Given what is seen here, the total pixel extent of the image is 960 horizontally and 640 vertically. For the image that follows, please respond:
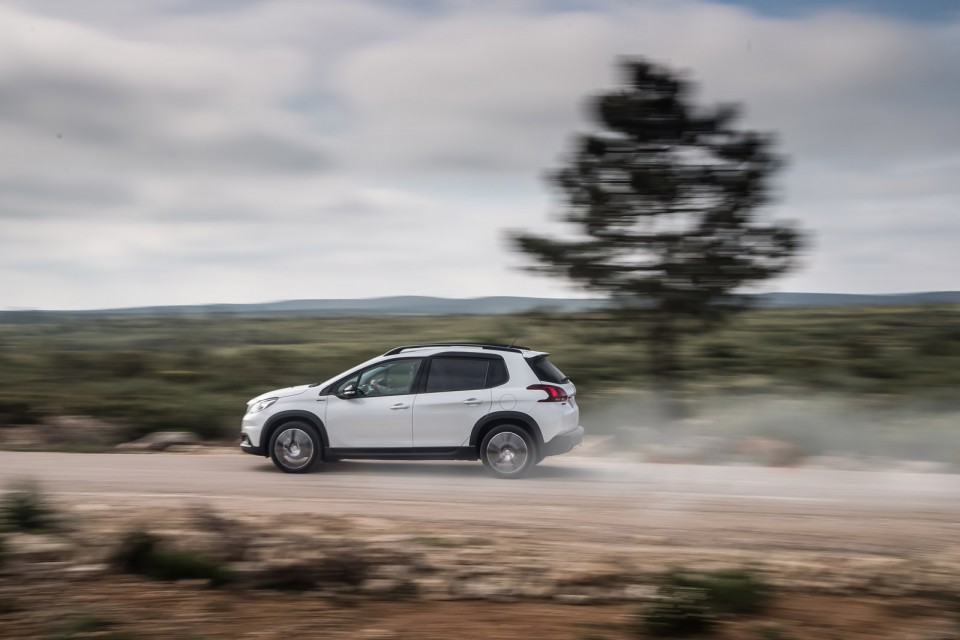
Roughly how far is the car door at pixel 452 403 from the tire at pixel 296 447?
4.25 ft

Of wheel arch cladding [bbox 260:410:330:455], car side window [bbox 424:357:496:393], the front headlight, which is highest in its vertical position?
car side window [bbox 424:357:496:393]

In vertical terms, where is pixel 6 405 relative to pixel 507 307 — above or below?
below

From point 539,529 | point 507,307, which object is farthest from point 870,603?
point 507,307

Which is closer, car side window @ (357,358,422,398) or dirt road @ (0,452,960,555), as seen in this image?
dirt road @ (0,452,960,555)

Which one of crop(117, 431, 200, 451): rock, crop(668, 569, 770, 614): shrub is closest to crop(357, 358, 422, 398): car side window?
crop(117, 431, 200, 451): rock

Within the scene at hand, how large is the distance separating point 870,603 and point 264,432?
24.6 feet

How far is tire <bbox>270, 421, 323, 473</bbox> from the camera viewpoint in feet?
37.7

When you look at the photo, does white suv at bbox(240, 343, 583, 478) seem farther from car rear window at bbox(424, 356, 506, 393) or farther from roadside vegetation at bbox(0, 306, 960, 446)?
roadside vegetation at bbox(0, 306, 960, 446)

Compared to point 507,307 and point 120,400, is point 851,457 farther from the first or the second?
point 120,400

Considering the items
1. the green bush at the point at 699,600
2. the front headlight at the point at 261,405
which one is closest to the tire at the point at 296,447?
the front headlight at the point at 261,405

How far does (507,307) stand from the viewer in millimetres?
15789

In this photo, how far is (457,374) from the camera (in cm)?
1145

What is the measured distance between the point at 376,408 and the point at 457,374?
43.0 inches

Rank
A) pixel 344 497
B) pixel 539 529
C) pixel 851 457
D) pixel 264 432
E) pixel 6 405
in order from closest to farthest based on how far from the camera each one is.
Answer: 1. pixel 539 529
2. pixel 344 497
3. pixel 264 432
4. pixel 851 457
5. pixel 6 405
